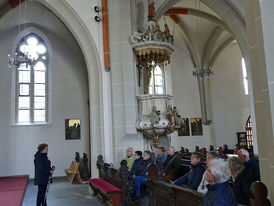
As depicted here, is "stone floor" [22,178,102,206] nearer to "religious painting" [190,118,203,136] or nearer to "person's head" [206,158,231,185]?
"person's head" [206,158,231,185]

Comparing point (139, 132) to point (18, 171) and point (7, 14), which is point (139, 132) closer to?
point (18, 171)

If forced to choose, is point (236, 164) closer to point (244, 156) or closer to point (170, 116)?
point (244, 156)

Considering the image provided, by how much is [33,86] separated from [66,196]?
23.4ft

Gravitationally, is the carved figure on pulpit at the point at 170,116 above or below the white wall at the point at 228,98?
below

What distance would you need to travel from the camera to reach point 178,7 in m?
14.5

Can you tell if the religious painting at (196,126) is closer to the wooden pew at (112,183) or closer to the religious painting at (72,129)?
the religious painting at (72,129)

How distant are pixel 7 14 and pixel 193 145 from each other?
1210cm

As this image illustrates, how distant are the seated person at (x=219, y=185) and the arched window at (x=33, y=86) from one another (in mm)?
12547

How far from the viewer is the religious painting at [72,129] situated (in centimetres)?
1400

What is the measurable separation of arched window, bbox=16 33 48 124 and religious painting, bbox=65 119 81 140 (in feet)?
3.69

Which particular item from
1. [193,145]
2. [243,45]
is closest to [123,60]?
[243,45]

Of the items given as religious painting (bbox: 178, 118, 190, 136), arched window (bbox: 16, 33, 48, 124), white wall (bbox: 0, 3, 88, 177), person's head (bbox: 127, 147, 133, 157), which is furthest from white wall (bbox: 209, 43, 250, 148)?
person's head (bbox: 127, 147, 133, 157)

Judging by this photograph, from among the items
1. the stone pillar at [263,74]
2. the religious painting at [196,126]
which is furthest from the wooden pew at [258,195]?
the religious painting at [196,126]

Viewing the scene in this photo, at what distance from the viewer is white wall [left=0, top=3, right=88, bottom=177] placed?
1319 centimetres
